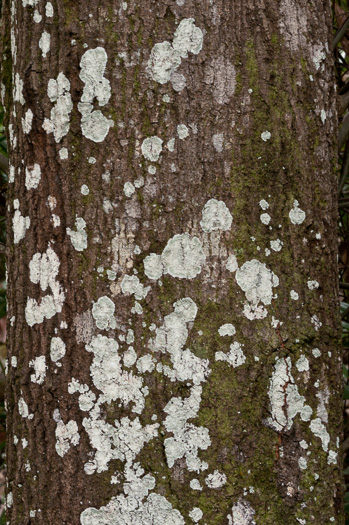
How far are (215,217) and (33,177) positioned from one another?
1.27 ft

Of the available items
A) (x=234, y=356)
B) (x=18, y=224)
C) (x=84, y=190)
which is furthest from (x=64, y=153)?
(x=234, y=356)

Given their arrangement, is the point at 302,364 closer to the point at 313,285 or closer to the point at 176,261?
the point at 313,285

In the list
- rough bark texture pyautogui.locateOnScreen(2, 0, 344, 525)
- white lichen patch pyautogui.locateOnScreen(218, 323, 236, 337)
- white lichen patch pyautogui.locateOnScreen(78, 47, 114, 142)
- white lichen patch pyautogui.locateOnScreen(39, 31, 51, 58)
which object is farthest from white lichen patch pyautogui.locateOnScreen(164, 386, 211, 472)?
white lichen patch pyautogui.locateOnScreen(39, 31, 51, 58)

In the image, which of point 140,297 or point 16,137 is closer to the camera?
point 140,297

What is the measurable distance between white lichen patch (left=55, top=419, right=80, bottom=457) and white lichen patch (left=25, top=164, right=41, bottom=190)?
479 mm

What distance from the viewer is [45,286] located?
3.83 ft

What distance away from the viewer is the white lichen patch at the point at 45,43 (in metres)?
1.19

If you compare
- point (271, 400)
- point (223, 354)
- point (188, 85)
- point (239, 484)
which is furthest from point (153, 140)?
point (239, 484)

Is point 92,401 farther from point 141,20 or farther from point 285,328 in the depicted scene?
point 141,20

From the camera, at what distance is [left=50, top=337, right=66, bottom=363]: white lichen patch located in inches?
44.8

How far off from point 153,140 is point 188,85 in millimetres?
130

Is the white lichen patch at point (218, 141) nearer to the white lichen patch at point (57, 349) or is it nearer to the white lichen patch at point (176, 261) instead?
the white lichen patch at point (176, 261)

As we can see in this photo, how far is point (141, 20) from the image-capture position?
1.14m

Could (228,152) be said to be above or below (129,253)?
above
